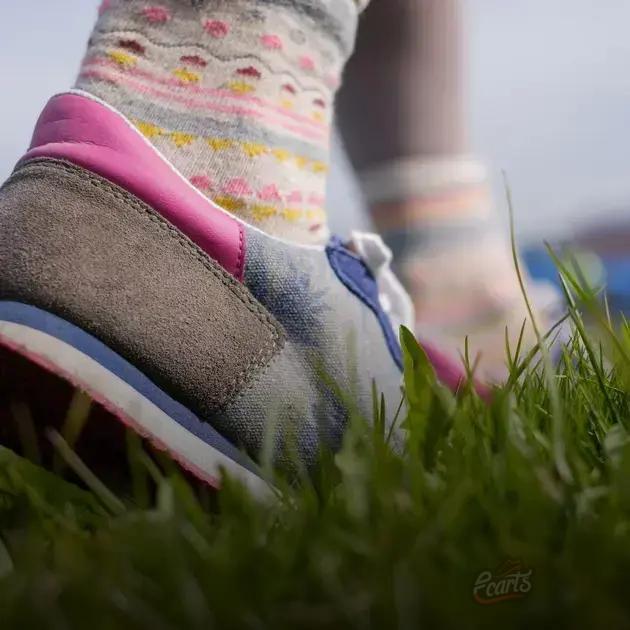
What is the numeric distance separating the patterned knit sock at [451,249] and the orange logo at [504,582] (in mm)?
764

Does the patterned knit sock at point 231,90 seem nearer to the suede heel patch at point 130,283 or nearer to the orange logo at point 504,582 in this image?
the suede heel patch at point 130,283

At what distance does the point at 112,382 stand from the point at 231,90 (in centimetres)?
32

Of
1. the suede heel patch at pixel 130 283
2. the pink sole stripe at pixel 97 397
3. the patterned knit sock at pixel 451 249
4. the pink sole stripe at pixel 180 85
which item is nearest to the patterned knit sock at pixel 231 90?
the pink sole stripe at pixel 180 85

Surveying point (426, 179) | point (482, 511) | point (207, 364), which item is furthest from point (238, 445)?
point (426, 179)

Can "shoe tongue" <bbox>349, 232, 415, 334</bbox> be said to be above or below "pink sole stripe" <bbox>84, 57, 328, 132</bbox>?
below

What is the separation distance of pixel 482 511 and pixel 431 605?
4.2 inches

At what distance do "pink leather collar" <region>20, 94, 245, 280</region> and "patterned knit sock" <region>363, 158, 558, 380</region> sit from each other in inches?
19.4

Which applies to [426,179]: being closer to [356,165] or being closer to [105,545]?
[356,165]

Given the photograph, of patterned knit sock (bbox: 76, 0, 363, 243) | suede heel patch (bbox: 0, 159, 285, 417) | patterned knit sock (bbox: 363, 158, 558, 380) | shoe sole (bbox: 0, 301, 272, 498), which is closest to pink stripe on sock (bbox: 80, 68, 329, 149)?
patterned knit sock (bbox: 76, 0, 363, 243)

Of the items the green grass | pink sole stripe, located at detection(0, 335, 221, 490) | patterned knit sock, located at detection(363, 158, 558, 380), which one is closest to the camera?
the green grass

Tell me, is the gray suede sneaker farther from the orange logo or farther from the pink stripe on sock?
the orange logo

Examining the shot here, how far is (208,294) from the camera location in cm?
Result: 67

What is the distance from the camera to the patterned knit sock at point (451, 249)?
1.17m

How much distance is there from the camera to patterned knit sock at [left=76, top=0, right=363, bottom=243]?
2.54ft
